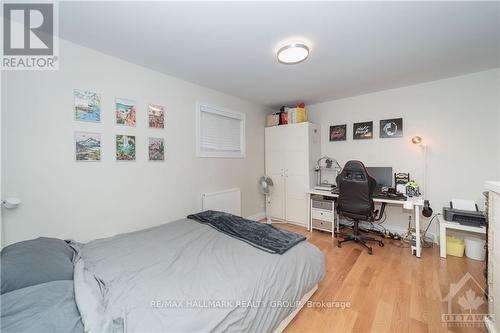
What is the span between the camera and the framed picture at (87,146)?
1945 mm

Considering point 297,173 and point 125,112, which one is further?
point 297,173

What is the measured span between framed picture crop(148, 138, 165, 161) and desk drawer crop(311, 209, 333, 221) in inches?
105

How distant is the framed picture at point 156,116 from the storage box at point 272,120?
228 centimetres

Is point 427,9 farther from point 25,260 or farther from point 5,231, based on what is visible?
point 5,231

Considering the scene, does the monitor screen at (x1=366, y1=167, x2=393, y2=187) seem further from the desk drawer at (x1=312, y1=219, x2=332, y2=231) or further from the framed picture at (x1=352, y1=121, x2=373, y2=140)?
the desk drawer at (x1=312, y1=219, x2=332, y2=231)

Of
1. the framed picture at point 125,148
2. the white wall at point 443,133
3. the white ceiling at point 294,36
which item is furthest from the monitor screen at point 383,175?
the framed picture at point 125,148

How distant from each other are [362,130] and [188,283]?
3.64 meters

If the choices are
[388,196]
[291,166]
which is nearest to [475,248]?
[388,196]

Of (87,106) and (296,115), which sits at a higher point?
(296,115)

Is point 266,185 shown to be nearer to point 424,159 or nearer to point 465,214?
Result: point 424,159

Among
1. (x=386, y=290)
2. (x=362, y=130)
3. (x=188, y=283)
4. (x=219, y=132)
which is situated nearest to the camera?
(x=188, y=283)

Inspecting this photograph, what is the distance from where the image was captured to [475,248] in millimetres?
2445

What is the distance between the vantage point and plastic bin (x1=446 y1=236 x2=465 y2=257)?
8.28 ft

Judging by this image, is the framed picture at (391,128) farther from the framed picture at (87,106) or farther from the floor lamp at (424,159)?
the framed picture at (87,106)
